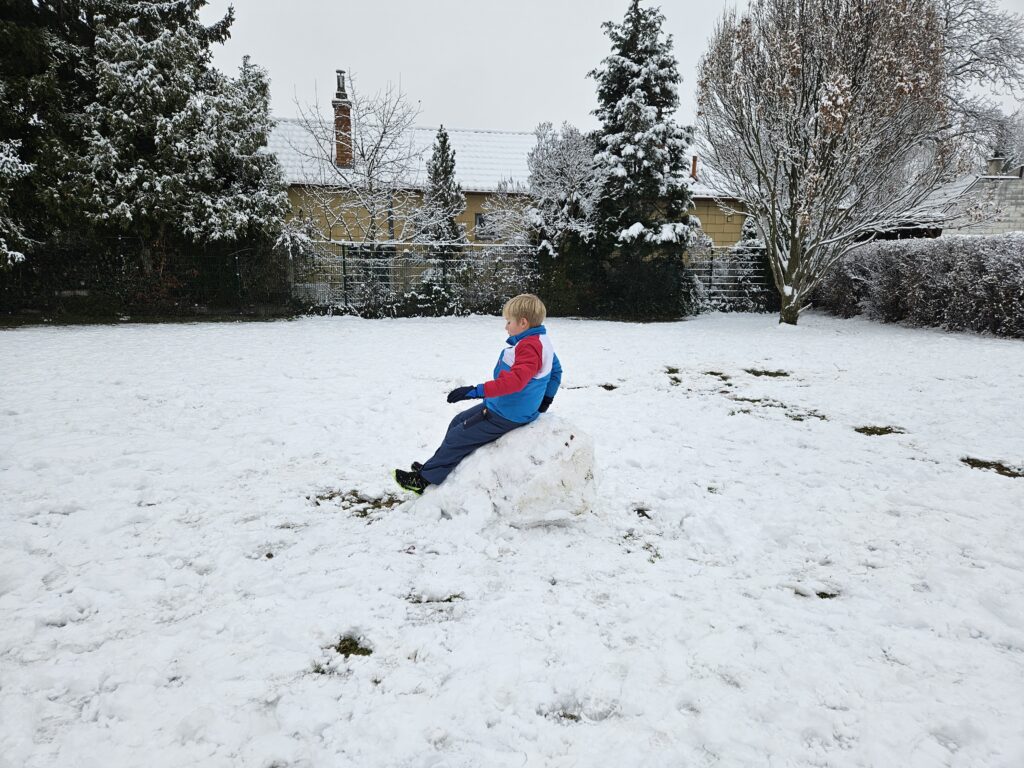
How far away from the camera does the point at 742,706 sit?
2.15m

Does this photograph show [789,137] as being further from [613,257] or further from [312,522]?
[312,522]

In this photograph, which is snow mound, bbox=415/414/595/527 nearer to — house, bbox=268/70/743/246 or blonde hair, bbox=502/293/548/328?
blonde hair, bbox=502/293/548/328

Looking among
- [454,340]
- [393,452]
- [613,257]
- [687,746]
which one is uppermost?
[613,257]

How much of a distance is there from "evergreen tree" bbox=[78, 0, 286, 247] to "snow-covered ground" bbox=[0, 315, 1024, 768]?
29.2 feet

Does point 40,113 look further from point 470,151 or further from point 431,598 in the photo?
point 470,151

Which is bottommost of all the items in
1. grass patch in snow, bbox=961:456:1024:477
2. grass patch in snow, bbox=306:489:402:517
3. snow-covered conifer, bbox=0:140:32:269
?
grass patch in snow, bbox=306:489:402:517

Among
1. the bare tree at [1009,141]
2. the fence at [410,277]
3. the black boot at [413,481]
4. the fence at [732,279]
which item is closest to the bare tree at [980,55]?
the bare tree at [1009,141]

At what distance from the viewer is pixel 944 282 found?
11.9m

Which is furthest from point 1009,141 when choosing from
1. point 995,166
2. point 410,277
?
point 410,277

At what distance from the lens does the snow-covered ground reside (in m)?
2.02

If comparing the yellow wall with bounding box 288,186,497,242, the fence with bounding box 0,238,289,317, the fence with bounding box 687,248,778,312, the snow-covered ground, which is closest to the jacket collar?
the snow-covered ground

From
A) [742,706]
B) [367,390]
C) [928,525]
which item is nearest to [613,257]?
[367,390]

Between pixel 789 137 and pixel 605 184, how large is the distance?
468 centimetres

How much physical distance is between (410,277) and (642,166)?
679cm
